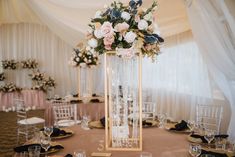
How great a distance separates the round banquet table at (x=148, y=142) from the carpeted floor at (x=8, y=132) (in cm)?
253

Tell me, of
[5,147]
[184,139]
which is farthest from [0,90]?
[184,139]

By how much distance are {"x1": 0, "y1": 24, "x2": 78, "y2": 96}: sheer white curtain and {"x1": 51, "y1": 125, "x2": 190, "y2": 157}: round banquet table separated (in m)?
7.94

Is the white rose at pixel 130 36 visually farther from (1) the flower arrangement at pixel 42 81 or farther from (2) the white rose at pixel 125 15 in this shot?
(1) the flower arrangement at pixel 42 81

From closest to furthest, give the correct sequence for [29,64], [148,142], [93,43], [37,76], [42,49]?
[93,43]
[148,142]
[37,76]
[29,64]
[42,49]

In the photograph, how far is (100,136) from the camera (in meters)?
3.01

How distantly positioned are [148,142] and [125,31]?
1180mm

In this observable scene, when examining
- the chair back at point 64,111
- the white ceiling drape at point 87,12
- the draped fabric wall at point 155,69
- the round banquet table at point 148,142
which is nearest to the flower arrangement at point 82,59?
the white ceiling drape at point 87,12

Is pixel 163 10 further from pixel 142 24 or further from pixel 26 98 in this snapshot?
pixel 26 98

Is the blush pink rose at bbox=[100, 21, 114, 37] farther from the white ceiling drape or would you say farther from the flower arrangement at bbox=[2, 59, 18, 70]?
the flower arrangement at bbox=[2, 59, 18, 70]

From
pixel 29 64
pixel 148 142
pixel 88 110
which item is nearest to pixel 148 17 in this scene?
pixel 148 142

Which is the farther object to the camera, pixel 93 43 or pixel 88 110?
pixel 88 110

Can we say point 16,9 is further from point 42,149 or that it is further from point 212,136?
point 212,136

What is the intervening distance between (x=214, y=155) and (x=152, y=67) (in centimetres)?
606

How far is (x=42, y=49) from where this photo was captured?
11.2 meters
